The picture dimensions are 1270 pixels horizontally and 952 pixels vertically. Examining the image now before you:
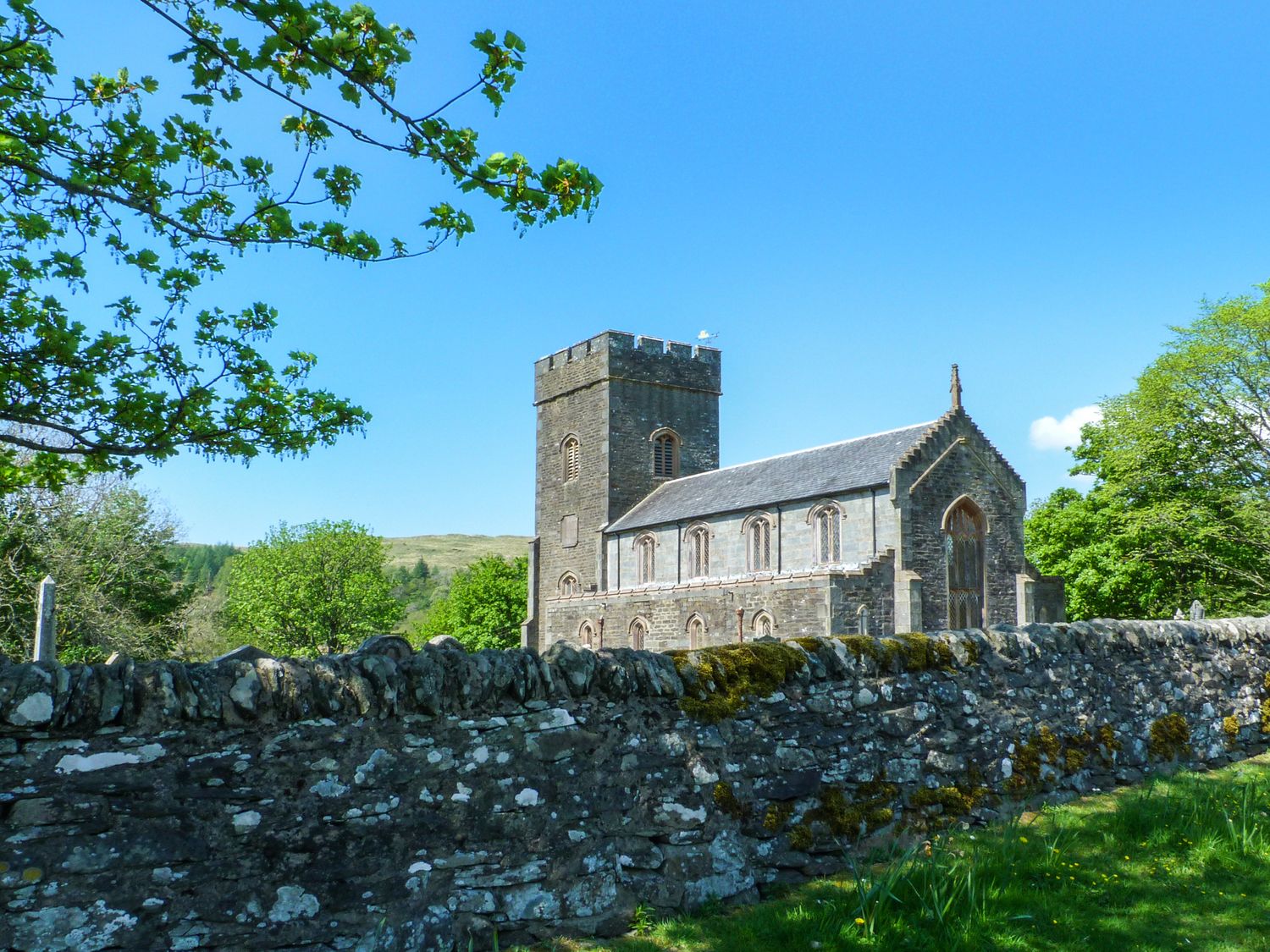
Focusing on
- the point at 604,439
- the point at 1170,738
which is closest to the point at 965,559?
the point at 604,439

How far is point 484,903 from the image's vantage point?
527 centimetres

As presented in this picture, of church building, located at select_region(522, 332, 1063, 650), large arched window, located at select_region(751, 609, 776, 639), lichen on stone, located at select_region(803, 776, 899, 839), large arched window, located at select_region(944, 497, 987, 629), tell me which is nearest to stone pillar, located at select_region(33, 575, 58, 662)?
lichen on stone, located at select_region(803, 776, 899, 839)

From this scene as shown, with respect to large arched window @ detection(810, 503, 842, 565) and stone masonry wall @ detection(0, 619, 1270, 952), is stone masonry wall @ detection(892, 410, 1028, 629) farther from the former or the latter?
stone masonry wall @ detection(0, 619, 1270, 952)

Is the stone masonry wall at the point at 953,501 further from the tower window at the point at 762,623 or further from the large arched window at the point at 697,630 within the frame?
the large arched window at the point at 697,630

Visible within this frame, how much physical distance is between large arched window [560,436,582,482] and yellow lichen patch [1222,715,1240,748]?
130ft

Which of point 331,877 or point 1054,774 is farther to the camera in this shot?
point 1054,774

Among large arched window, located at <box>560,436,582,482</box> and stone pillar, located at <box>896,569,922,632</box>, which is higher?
large arched window, located at <box>560,436,582,482</box>

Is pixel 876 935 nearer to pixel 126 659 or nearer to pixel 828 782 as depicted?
pixel 828 782

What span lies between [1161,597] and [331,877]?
44.2 m

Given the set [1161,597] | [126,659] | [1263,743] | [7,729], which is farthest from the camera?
[1161,597]

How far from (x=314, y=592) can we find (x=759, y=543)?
29.9 m

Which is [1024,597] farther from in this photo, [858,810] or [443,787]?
[443,787]

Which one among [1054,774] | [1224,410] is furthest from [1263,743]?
[1224,410]

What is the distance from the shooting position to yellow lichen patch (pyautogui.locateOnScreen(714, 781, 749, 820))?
19.9ft
